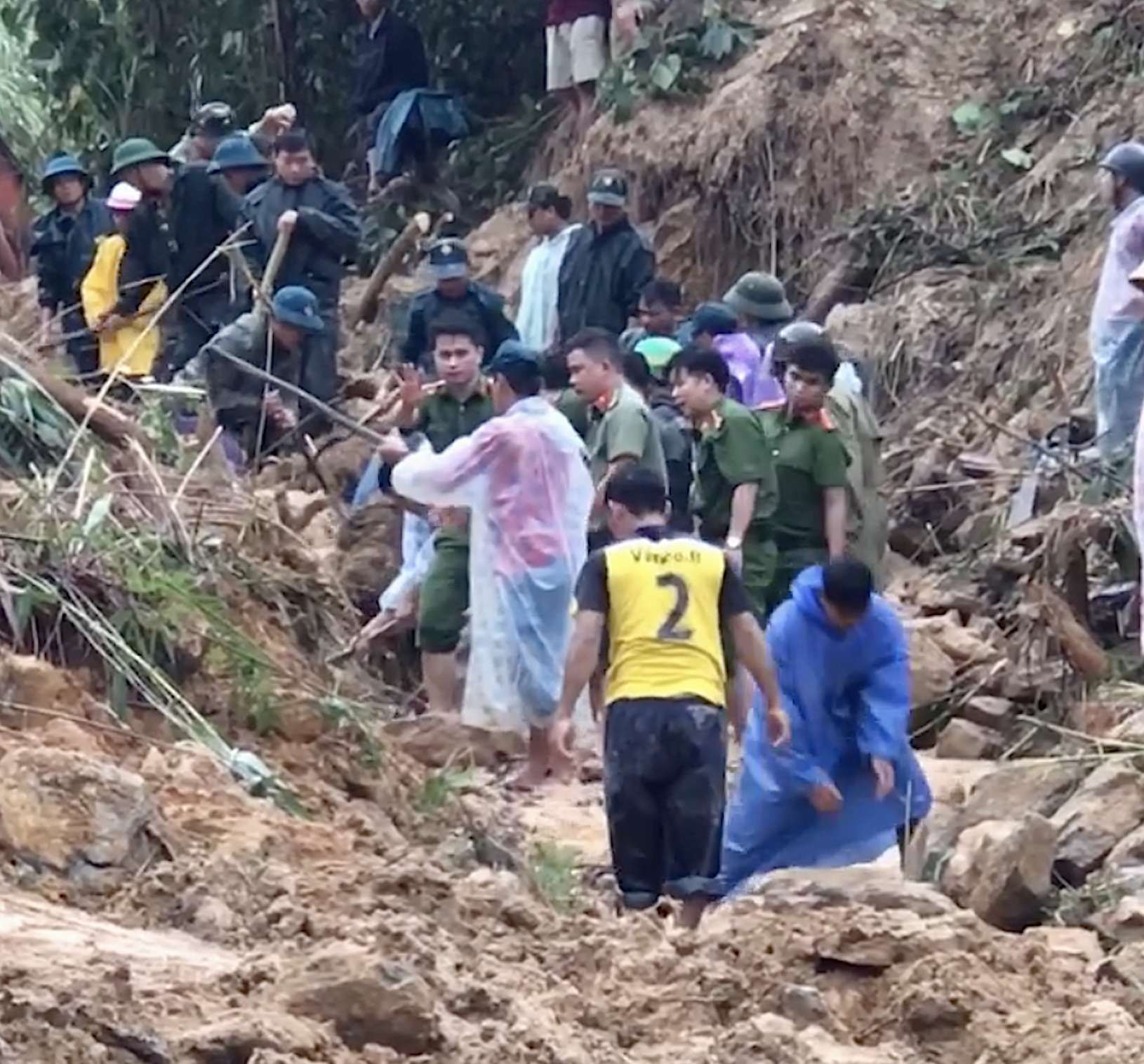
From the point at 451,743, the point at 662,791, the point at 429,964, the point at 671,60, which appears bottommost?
the point at 451,743

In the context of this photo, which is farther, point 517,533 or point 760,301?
→ point 760,301

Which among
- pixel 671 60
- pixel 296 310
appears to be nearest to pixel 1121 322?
→ pixel 296 310

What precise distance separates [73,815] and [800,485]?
4361mm

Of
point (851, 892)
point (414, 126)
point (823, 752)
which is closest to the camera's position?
point (851, 892)

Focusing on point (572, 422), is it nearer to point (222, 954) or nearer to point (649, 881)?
point (649, 881)

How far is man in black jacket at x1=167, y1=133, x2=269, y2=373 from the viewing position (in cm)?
1303

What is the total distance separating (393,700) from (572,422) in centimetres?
123

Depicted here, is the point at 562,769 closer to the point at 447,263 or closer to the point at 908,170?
the point at 447,263

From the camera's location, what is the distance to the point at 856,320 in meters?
15.2

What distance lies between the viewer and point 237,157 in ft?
45.9

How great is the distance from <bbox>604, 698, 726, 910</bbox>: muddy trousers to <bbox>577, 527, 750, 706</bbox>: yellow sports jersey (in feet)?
0.19

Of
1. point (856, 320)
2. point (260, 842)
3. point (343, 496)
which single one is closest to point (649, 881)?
point (260, 842)

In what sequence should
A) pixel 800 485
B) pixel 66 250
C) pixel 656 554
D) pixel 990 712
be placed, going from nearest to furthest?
pixel 656 554 → pixel 800 485 → pixel 990 712 → pixel 66 250

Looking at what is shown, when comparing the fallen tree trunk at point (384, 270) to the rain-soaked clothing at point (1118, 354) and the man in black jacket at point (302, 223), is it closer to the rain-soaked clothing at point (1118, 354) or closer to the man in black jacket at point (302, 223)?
the man in black jacket at point (302, 223)
